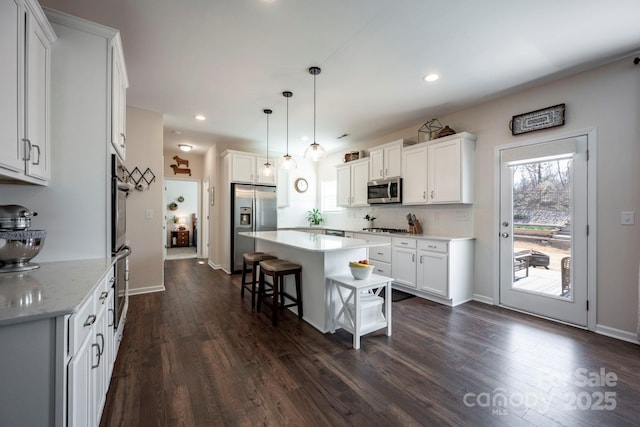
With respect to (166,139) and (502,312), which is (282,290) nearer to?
(502,312)

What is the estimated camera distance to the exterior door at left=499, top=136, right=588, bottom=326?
2920 mm

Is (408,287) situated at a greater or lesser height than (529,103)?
lesser

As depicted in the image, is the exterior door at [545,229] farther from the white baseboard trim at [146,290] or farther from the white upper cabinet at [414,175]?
the white baseboard trim at [146,290]

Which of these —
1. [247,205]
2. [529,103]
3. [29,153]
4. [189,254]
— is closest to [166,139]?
[247,205]

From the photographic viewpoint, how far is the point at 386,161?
15.5 ft

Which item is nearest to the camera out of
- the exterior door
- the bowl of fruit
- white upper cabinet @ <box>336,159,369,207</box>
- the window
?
the bowl of fruit

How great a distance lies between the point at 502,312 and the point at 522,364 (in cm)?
128

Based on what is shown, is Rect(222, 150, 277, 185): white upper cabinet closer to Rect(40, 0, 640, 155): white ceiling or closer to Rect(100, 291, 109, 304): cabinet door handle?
Rect(40, 0, 640, 155): white ceiling

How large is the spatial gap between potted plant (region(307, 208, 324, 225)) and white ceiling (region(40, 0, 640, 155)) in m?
3.16

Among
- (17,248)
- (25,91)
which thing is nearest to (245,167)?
(25,91)

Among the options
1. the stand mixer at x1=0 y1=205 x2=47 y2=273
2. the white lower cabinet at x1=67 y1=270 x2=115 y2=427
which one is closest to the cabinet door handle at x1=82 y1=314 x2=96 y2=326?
the white lower cabinet at x1=67 y1=270 x2=115 y2=427

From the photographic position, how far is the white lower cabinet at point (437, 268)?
3.56 metres

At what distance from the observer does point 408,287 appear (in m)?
→ 4.09

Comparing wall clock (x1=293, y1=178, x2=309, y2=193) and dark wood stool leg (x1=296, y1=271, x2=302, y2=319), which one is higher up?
wall clock (x1=293, y1=178, x2=309, y2=193)
